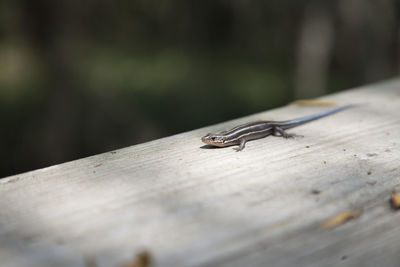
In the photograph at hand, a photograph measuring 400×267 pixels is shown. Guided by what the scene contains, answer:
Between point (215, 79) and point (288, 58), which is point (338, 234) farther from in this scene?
point (288, 58)

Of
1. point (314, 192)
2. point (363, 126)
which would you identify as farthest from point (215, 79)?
point (314, 192)

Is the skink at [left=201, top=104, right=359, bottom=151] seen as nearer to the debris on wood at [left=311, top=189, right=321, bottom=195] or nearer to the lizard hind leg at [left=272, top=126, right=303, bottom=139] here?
the lizard hind leg at [left=272, top=126, right=303, bottom=139]

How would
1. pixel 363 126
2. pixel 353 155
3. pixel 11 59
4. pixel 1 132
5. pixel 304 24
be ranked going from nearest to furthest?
1. pixel 353 155
2. pixel 363 126
3. pixel 1 132
4. pixel 304 24
5. pixel 11 59

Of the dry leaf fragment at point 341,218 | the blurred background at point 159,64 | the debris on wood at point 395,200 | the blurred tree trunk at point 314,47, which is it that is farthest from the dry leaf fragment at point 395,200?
the blurred tree trunk at point 314,47

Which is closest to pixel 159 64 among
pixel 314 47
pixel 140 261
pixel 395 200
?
pixel 314 47

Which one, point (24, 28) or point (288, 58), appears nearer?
point (24, 28)

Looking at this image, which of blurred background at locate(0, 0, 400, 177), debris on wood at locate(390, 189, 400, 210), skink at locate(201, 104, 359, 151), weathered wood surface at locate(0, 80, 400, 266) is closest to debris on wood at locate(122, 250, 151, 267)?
weathered wood surface at locate(0, 80, 400, 266)

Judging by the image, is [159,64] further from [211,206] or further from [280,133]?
[211,206]
